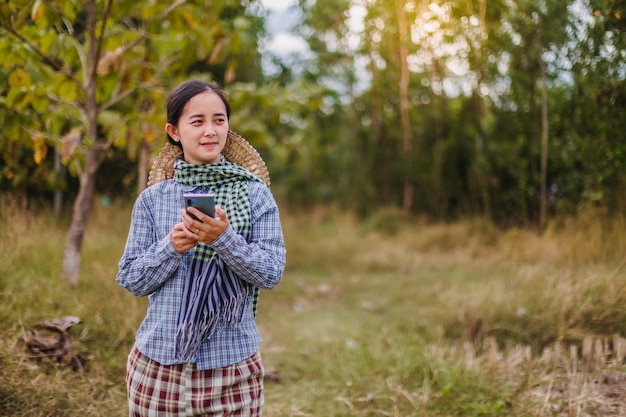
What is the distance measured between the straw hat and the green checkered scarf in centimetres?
13

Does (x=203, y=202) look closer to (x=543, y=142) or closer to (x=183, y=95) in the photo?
(x=183, y=95)

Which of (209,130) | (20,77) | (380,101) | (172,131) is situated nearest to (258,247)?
(209,130)

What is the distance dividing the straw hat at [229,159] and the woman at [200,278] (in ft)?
0.32

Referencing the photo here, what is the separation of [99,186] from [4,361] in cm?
457

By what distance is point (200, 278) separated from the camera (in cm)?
185

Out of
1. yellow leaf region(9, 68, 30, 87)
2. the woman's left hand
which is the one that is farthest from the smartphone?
yellow leaf region(9, 68, 30, 87)

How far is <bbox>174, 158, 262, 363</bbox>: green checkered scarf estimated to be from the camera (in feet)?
6.01

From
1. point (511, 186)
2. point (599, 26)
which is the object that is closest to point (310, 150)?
point (511, 186)

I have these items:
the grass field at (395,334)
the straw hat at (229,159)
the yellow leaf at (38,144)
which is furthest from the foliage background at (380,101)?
the straw hat at (229,159)

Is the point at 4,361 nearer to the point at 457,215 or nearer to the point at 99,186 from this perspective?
the point at 99,186

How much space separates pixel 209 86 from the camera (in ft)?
6.53

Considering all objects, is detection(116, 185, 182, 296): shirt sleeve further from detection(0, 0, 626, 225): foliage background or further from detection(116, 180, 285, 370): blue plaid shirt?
detection(0, 0, 626, 225): foliage background

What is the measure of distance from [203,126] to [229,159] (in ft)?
0.89

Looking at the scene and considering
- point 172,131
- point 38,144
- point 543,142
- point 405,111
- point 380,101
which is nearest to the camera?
point 172,131
